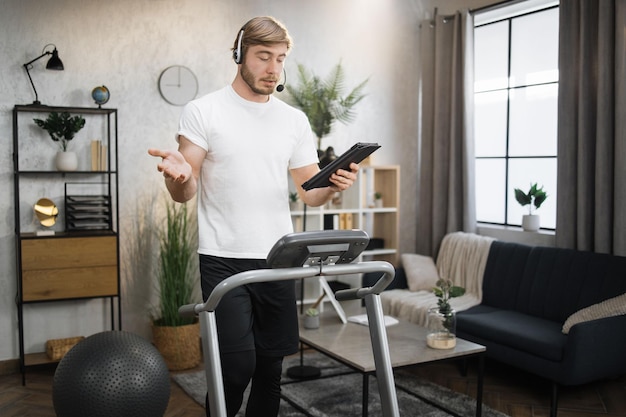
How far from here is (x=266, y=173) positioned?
250cm

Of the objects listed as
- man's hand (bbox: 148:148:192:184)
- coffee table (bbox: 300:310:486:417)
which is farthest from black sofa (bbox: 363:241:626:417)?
man's hand (bbox: 148:148:192:184)

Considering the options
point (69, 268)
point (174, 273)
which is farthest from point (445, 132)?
point (69, 268)

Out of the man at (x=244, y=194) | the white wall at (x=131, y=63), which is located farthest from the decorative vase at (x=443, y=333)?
the white wall at (x=131, y=63)

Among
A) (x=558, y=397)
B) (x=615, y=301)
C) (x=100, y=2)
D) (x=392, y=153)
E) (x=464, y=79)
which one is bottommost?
(x=558, y=397)

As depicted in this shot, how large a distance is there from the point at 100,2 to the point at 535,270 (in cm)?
347

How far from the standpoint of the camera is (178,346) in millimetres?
4641

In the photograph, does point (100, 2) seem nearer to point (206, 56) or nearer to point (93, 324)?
point (206, 56)

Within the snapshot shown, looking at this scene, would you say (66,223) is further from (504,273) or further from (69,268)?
(504,273)

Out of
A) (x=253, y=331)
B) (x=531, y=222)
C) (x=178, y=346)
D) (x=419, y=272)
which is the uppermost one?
(x=531, y=222)

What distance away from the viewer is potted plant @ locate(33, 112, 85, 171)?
14.5ft

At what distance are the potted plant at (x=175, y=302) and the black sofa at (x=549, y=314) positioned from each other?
1.35 meters

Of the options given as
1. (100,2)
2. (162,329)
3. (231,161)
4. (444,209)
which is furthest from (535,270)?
(100,2)

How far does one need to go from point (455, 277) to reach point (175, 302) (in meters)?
2.10

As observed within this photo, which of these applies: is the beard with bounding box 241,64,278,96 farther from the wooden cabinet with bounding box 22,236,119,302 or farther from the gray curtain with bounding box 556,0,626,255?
the gray curtain with bounding box 556,0,626,255
